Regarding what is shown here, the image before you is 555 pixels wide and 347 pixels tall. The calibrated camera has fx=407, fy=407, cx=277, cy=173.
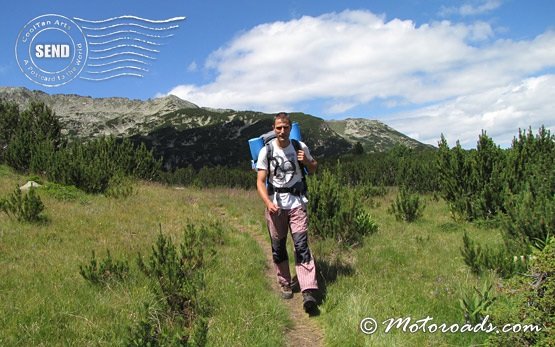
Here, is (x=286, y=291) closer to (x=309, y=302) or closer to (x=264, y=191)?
(x=309, y=302)

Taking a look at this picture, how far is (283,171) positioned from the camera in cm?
574

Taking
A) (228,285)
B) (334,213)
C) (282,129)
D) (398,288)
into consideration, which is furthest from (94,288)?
(334,213)

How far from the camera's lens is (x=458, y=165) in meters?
12.7

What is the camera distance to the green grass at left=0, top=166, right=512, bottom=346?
164 inches

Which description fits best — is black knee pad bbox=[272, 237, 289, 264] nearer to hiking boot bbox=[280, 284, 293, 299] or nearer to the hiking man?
the hiking man

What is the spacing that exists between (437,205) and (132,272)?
42.1 feet

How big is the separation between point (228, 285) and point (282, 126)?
2356mm

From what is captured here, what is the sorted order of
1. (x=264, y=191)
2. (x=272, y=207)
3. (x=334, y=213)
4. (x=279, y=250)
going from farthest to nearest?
(x=334, y=213), (x=279, y=250), (x=264, y=191), (x=272, y=207)

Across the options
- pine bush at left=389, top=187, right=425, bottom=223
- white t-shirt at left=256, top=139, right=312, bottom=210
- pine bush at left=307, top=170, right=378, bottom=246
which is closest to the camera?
white t-shirt at left=256, top=139, right=312, bottom=210

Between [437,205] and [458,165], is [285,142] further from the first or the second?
[437,205]

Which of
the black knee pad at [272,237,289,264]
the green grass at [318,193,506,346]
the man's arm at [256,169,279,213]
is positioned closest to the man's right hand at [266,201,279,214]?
the man's arm at [256,169,279,213]

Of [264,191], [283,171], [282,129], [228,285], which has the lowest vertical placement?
[228,285]

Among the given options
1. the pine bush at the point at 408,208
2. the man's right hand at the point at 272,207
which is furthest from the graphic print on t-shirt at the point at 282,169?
the pine bush at the point at 408,208

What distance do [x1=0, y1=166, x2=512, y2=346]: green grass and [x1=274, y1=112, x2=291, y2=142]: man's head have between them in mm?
2183
